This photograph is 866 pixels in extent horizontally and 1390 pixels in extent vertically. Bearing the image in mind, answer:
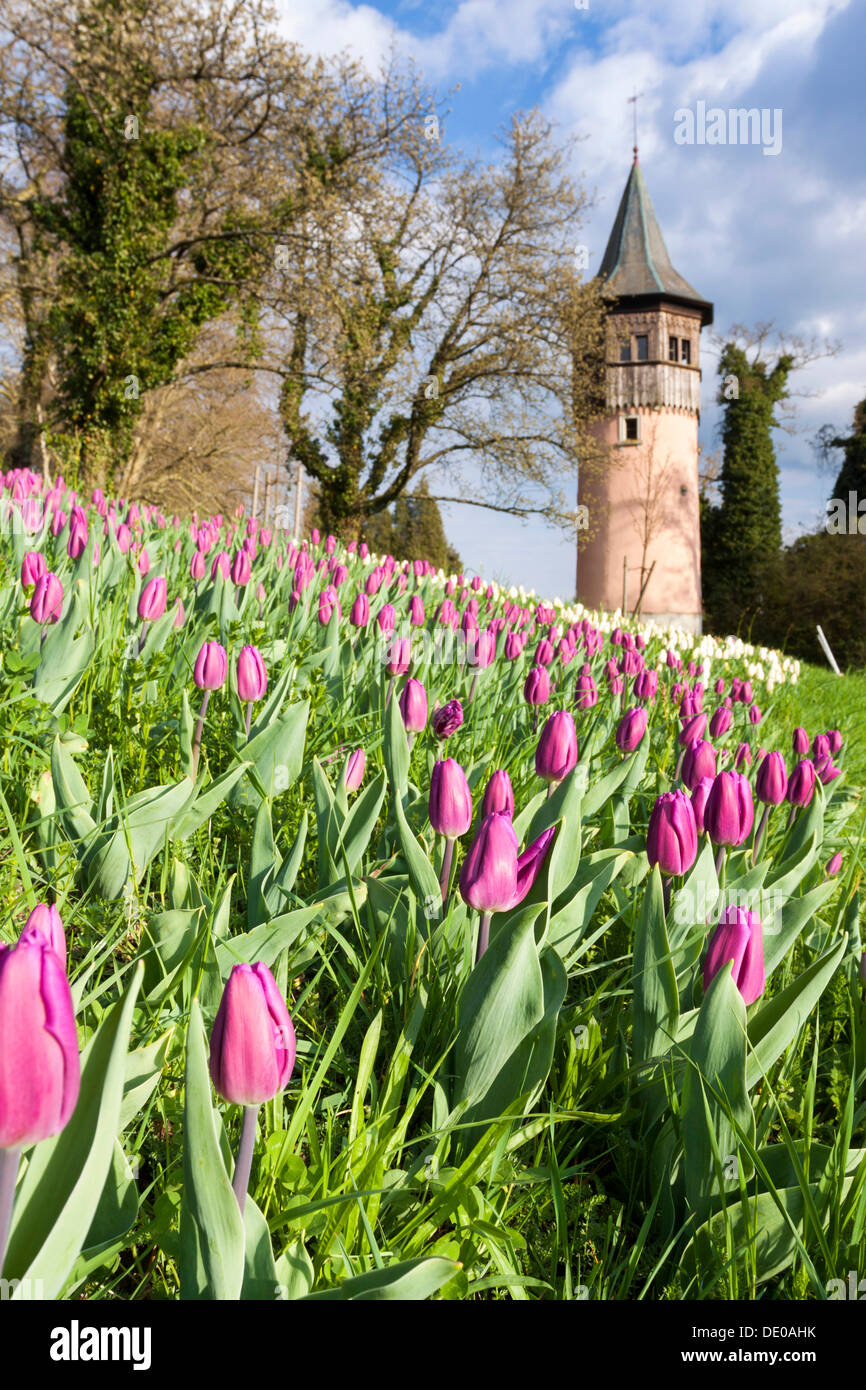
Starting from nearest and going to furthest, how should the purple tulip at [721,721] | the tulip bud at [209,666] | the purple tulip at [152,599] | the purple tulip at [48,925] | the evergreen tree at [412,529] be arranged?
the purple tulip at [48,925]
the tulip bud at [209,666]
the purple tulip at [152,599]
the purple tulip at [721,721]
the evergreen tree at [412,529]

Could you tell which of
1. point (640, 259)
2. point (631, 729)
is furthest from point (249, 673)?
point (640, 259)

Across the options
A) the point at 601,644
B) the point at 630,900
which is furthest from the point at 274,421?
the point at 630,900

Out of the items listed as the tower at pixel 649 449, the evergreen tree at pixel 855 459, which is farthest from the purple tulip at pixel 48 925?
the evergreen tree at pixel 855 459

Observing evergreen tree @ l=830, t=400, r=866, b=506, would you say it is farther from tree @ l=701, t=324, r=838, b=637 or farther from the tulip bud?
the tulip bud

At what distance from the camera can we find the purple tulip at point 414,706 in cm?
205

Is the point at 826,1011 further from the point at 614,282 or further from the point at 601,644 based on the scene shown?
the point at 614,282

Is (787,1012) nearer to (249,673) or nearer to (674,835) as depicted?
(674,835)

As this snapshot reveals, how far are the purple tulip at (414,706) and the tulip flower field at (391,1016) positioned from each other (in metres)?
0.01

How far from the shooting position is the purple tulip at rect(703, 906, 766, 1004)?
47.2 inches

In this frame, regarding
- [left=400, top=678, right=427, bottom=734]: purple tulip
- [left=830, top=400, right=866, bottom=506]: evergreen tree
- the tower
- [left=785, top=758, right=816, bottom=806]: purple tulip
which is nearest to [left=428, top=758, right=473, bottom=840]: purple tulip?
[left=400, top=678, right=427, bottom=734]: purple tulip

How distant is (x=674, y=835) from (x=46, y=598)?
1604mm

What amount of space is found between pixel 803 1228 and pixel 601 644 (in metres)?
4.09

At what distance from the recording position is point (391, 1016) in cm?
158

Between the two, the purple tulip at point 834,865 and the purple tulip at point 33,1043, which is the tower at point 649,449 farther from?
→ the purple tulip at point 33,1043
